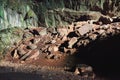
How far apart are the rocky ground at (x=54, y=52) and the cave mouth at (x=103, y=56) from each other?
1.14 feet

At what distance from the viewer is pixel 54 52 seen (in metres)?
18.7

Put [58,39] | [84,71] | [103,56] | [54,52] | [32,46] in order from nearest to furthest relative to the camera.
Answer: [84,71] → [103,56] → [54,52] → [32,46] → [58,39]

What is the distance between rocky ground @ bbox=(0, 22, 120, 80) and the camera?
14.9 meters

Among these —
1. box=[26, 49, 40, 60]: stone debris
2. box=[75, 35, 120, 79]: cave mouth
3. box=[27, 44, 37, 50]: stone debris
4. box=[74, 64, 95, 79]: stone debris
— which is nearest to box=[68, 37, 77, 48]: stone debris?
box=[75, 35, 120, 79]: cave mouth

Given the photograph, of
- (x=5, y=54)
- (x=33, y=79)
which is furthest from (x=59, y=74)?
(x=5, y=54)

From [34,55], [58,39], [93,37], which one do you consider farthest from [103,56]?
[58,39]

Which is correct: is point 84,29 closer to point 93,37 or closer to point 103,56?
point 93,37

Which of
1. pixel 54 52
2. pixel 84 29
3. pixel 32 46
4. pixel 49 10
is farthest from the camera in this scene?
pixel 49 10

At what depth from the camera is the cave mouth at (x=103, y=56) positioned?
594 inches

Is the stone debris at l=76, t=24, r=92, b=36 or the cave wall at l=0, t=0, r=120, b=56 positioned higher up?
the cave wall at l=0, t=0, r=120, b=56

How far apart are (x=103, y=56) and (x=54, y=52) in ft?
10.8

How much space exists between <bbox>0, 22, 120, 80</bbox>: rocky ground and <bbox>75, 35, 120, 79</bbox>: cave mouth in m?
0.35

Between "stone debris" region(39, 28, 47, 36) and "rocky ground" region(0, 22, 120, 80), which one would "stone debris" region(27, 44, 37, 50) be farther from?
"stone debris" region(39, 28, 47, 36)

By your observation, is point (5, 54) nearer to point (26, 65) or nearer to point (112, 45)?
point (26, 65)
